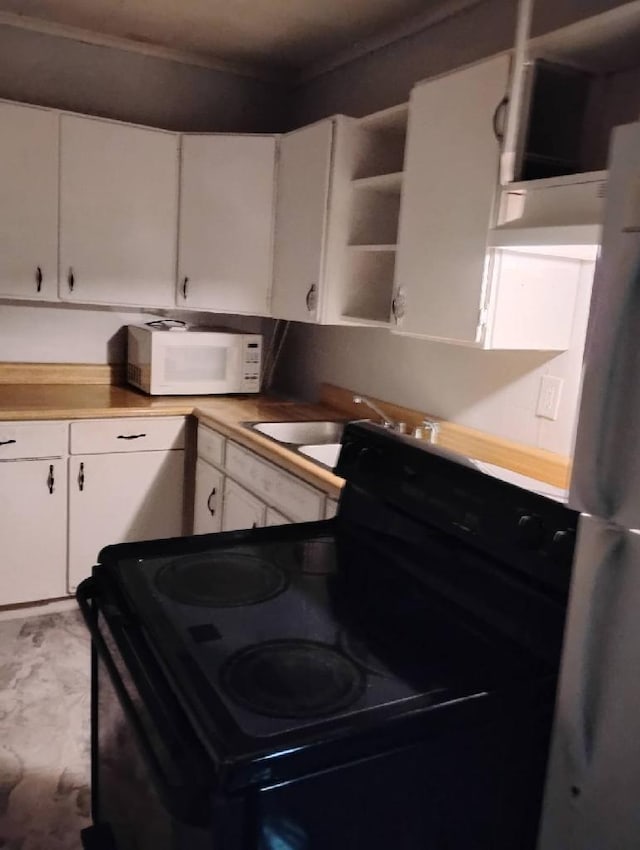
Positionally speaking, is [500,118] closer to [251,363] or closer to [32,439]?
[251,363]

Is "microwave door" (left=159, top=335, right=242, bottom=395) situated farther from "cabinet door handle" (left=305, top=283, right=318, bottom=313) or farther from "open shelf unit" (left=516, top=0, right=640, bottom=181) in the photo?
"open shelf unit" (left=516, top=0, right=640, bottom=181)

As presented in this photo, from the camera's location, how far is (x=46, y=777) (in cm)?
205

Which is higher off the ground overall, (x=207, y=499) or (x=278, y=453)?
(x=278, y=453)

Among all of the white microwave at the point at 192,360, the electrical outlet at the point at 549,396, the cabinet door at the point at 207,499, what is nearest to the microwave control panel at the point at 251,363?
the white microwave at the point at 192,360

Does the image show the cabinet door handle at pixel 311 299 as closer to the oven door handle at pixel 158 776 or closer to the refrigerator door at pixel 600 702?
the oven door handle at pixel 158 776

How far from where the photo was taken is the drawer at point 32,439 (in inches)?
108

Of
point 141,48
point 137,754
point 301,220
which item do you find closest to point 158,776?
point 137,754

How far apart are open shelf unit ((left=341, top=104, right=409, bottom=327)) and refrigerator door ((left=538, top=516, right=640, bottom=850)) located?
6.29 feet

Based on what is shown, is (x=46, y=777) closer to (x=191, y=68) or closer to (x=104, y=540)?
(x=104, y=540)

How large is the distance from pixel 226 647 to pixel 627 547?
1.94ft

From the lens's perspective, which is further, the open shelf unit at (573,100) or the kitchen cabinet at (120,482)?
the kitchen cabinet at (120,482)

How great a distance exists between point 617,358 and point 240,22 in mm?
2661

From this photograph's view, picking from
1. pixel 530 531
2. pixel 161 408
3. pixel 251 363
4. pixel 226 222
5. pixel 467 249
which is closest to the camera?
pixel 530 531

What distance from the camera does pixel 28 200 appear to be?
294cm
